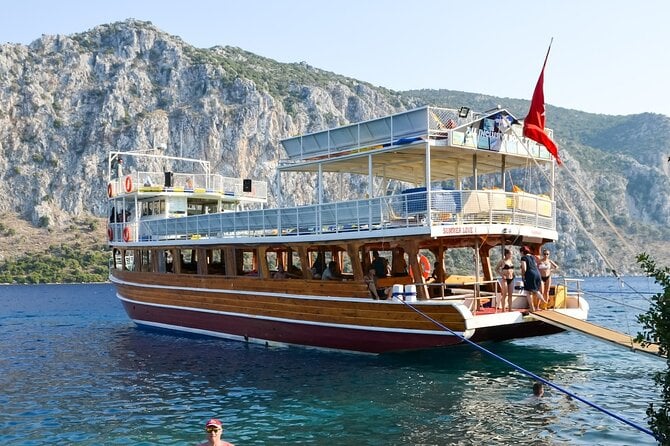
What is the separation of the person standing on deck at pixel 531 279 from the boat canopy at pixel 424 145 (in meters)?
3.07

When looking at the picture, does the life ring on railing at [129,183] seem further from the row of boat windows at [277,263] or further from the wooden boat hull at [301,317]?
the wooden boat hull at [301,317]

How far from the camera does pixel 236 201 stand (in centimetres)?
3241

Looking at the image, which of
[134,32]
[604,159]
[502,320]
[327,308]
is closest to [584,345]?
[502,320]

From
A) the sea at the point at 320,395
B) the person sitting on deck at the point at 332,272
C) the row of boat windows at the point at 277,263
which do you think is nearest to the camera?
the sea at the point at 320,395

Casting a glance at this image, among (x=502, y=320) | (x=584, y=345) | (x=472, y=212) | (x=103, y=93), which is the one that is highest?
(x=103, y=93)

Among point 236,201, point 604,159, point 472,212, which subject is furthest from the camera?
point 604,159

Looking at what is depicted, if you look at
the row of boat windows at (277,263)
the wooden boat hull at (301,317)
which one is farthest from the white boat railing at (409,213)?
the wooden boat hull at (301,317)

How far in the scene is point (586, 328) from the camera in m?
16.0

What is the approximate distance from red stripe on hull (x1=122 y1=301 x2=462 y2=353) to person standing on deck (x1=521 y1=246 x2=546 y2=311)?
2.73 metres

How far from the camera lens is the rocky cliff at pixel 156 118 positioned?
11625 cm

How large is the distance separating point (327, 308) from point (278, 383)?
11.9 ft

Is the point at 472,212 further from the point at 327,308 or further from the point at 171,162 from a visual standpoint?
the point at 171,162

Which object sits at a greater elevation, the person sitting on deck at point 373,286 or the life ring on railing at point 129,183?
the life ring on railing at point 129,183

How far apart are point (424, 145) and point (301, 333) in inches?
295
